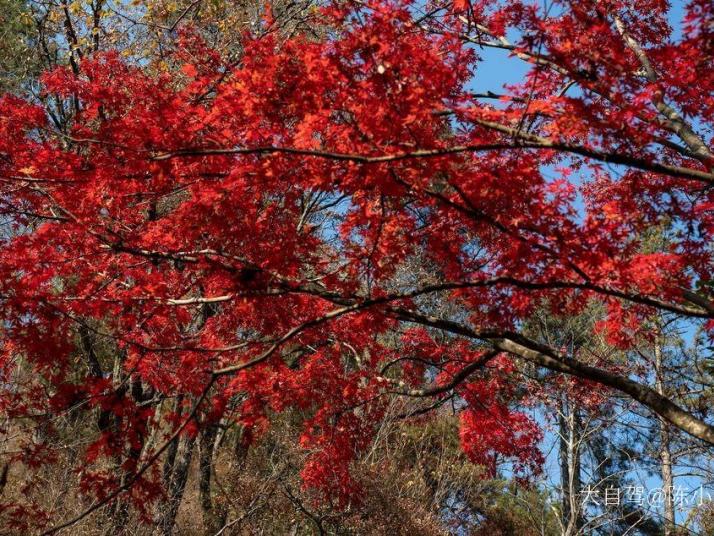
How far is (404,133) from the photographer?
14.1 ft

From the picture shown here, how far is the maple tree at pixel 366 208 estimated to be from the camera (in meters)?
4.29

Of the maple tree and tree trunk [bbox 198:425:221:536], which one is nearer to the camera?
the maple tree

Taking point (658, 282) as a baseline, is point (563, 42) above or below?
above

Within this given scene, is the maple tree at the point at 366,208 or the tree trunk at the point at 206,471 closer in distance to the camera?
the maple tree at the point at 366,208

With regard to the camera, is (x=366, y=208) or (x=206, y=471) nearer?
(x=366, y=208)

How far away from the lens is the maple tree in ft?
14.1

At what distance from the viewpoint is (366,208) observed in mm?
5426

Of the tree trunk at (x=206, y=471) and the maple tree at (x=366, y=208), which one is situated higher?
the maple tree at (x=366, y=208)

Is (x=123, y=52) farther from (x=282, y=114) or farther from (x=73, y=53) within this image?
(x=282, y=114)

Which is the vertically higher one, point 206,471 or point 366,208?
point 366,208

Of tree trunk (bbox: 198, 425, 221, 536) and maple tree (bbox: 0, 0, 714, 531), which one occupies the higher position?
maple tree (bbox: 0, 0, 714, 531)

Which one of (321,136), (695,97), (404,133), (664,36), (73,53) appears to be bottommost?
(404,133)

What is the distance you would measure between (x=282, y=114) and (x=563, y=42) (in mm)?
2387

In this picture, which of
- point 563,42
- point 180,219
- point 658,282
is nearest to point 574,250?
point 658,282
